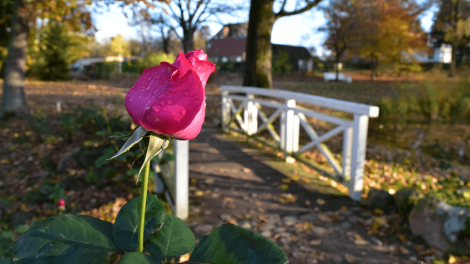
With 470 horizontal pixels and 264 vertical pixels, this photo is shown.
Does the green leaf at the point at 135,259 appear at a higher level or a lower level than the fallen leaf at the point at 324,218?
higher

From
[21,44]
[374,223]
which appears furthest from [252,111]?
[21,44]

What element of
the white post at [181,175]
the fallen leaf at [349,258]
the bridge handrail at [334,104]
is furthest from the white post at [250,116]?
the fallen leaf at [349,258]

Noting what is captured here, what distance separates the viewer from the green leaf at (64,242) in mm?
586

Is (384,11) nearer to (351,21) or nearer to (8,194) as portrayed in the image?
(351,21)

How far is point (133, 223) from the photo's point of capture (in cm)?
72

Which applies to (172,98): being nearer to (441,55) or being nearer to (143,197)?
(143,197)

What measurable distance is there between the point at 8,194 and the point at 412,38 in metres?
26.8

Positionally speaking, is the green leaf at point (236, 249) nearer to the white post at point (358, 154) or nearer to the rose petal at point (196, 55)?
the rose petal at point (196, 55)

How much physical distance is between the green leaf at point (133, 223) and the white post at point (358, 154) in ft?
11.2

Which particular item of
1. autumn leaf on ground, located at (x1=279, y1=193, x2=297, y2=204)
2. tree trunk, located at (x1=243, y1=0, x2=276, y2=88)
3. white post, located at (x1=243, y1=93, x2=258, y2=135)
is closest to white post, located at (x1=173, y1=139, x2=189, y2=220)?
autumn leaf on ground, located at (x1=279, y1=193, x2=297, y2=204)

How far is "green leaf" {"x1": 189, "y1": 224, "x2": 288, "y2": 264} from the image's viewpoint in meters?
0.55

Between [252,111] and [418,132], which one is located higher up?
[252,111]

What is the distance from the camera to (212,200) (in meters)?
3.89

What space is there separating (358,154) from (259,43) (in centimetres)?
446
